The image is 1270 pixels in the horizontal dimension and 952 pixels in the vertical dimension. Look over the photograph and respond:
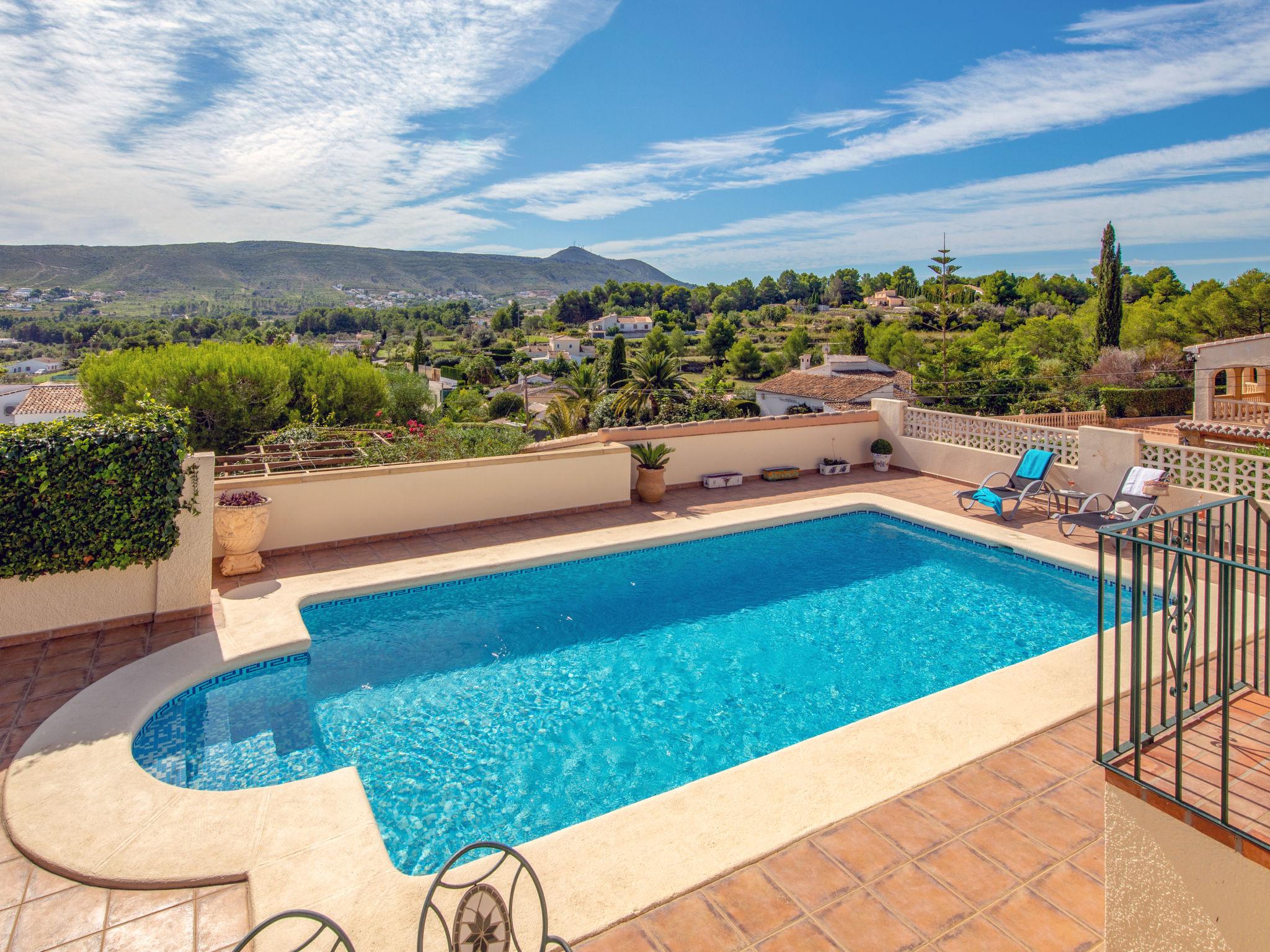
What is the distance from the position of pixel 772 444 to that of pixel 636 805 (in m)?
8.77

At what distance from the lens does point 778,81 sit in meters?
24.0

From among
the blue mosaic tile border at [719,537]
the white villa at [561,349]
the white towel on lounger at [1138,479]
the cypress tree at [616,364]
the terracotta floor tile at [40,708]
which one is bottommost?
the terracotta floor tile at [40,708]

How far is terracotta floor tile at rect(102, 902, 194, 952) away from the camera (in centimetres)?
288

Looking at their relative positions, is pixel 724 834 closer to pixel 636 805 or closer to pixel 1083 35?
pixel 636 805

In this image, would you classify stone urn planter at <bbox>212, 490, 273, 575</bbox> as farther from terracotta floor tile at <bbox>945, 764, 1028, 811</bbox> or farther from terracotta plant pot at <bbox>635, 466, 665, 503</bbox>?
terracotta floor tile at <bbox>945, 764, 1028, 811</bbox>

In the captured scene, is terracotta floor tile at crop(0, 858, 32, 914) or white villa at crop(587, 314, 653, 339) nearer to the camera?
Result: terracotta floor tile at crop(0, 858, 32, 914)

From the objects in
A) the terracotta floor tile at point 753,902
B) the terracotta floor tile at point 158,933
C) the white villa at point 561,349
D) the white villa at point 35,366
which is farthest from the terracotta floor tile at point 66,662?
the white villa at point 561,349

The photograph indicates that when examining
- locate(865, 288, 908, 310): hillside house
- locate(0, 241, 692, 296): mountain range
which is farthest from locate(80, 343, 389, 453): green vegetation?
locate(0, 241, 692, 296): mountain range

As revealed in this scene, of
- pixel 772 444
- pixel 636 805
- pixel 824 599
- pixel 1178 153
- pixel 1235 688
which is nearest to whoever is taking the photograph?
pixel 1235 688

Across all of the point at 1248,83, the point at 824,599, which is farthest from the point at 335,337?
the point at 824,599

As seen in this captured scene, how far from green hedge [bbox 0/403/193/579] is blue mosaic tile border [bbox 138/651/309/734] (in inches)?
52.5

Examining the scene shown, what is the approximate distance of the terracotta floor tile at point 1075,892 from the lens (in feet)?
9.51

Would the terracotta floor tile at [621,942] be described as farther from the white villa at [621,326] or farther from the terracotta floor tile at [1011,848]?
the white villa at [621,326]

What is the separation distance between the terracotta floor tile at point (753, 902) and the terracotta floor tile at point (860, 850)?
371mm
